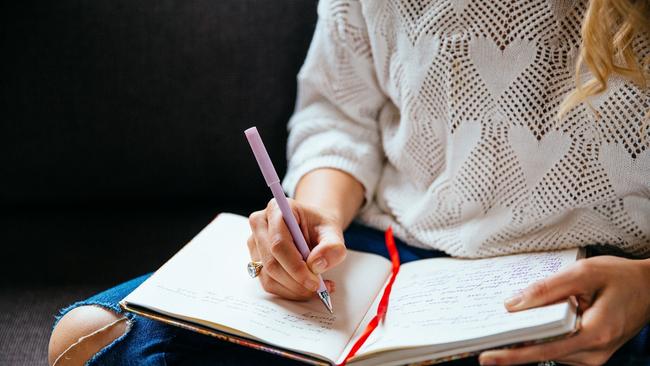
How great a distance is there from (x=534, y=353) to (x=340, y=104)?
498mm

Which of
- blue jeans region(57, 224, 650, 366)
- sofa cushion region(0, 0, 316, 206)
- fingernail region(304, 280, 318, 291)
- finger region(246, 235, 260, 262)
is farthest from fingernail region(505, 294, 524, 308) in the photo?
sofa cushion region(0, 0, 316, 206)

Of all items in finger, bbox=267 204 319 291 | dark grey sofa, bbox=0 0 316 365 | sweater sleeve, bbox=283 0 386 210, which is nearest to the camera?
finger, bbox=267 204 319 291

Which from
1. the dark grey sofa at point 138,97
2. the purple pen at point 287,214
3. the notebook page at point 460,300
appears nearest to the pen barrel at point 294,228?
the purple pen at point 287,214

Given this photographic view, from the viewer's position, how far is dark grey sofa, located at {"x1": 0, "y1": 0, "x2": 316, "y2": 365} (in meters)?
1.16

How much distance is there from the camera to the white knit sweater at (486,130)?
0.79 m

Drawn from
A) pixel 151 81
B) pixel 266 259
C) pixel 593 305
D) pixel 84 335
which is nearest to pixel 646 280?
pixel 593 305

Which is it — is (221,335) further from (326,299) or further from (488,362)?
(488,362)

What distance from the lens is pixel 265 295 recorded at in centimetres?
78

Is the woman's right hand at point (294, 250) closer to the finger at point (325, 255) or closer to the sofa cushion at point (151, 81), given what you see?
the finger at point (325, 255)

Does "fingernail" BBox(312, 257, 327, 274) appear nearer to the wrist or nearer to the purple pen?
the purple pen

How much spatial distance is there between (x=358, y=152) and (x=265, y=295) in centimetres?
29

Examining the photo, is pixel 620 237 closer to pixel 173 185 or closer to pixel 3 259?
pixel 173 185

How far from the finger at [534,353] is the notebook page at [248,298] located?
156 mm

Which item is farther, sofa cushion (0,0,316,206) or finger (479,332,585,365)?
sofa cushion (0,0,316,206)
